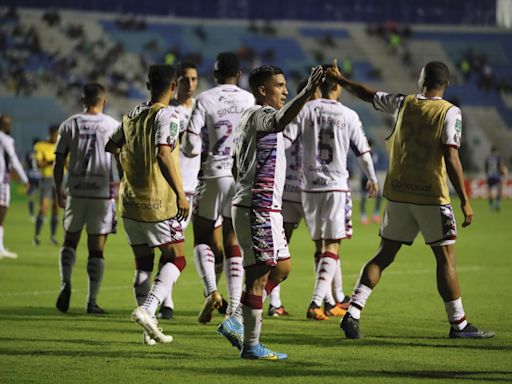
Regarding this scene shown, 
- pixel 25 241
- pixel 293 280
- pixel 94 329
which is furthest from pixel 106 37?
pixel 94 329

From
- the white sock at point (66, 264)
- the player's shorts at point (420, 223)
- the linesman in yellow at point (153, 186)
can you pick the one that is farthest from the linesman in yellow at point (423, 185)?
the white sock at point (66, 264)

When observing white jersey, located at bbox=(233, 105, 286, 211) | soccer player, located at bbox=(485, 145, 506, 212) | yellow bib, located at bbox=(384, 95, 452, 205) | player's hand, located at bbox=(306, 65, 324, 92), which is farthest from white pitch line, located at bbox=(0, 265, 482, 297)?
soccer player, located at bbox=(485, 145, 506, 212)

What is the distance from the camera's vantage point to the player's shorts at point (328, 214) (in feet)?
35.6

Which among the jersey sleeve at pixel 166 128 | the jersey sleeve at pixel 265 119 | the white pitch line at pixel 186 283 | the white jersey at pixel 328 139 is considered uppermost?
the jersey sleeve at pixel 265 119

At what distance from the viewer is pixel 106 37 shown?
170 ft

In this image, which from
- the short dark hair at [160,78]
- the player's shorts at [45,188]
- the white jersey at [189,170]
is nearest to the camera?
the short dark hair at [160,78]

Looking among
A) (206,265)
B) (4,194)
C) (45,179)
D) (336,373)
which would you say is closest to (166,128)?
(206,265)

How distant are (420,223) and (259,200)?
1.85m

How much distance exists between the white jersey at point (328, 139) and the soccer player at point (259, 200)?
3.06 m

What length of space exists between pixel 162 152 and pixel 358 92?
1.79 m

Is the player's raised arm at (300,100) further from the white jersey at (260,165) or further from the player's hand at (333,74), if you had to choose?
the player's hand at (333,74)

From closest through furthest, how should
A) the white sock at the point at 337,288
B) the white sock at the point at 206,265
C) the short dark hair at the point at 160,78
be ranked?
the short dark hair at the point at 160,78, the white sock at the point at 206,265, the white sock at the point at 337,288

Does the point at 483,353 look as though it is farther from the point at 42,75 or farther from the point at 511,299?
the point at 42,75

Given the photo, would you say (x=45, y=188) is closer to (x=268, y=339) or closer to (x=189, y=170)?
(x=189, y=170)
